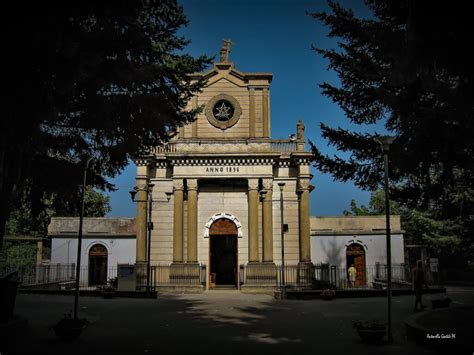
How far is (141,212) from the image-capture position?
1126 inches

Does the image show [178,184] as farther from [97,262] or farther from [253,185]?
[97,262]

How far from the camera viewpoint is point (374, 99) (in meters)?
14.9

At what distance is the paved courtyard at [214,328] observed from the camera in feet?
31.7

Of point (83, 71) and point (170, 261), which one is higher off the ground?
point (83, 71)

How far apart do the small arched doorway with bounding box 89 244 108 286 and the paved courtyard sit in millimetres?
12307

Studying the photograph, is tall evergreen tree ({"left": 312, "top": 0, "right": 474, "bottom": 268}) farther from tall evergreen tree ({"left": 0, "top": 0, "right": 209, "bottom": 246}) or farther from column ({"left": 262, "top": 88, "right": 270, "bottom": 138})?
column ({"left": 262, "top": 88, "right": 270, "bottom": 138})

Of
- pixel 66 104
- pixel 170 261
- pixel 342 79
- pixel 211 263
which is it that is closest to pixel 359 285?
pixel 211 263

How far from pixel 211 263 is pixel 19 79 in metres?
23.5

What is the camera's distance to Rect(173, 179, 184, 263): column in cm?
2733

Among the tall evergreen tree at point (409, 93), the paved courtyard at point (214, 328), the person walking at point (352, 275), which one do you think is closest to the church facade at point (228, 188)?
the person walking at point (352, 275)

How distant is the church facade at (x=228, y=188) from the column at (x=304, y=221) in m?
0.06

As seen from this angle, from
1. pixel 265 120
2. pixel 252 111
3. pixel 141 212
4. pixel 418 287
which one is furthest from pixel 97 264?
pixel 418 287

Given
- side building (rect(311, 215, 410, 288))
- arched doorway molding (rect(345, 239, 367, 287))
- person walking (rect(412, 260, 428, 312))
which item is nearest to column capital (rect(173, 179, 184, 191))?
side building (rect(311, 215, 410, 288))

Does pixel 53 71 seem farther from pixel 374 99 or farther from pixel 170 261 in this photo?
pixel 170 261
